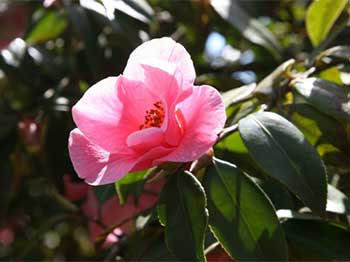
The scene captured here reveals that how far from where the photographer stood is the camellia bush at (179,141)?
718mm

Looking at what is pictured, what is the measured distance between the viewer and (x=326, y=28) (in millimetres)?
1078

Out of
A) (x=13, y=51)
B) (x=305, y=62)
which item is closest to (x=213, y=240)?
(x=305, y=62)

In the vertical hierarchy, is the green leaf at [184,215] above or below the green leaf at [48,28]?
above

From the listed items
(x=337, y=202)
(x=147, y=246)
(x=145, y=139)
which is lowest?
(x=147, y=246)

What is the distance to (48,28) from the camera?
137 centimetres

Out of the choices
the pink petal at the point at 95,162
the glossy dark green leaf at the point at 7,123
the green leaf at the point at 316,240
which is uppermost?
the pink petal at the point at 95,162

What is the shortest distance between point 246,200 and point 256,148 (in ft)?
0.19

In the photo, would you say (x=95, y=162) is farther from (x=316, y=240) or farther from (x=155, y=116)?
(x=316, y=240)

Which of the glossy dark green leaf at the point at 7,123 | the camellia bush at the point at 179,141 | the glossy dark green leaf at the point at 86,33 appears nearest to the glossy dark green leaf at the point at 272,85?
the camellia bush at the point at 179,141

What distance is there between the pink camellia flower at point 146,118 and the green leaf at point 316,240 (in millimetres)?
179

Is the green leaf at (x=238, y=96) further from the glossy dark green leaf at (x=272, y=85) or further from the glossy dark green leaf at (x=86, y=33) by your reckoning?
the glossy dark green leaf at (x=86, y=33)

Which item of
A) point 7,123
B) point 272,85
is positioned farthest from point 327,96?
point 7,123

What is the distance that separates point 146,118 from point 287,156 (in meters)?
0.16

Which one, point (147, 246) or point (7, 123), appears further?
point (7, 123)
